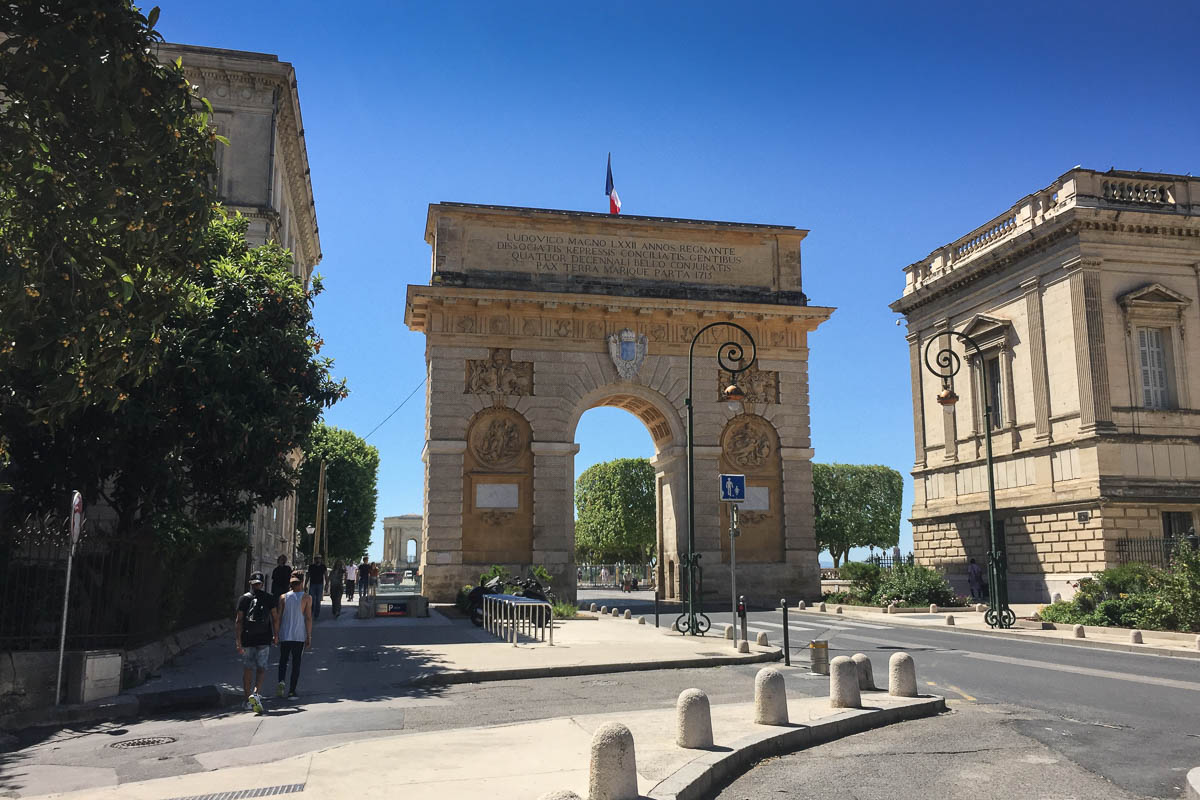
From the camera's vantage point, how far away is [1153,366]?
2986cm

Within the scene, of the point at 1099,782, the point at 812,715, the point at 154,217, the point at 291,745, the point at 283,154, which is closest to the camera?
the point at 1099,782

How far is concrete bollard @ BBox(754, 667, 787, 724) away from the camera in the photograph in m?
8.93

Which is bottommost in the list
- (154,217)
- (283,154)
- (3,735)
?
(3,735)

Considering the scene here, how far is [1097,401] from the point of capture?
28.5m

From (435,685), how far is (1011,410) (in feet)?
85.7

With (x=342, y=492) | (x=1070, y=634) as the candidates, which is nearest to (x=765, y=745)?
(x=1070, y=634)

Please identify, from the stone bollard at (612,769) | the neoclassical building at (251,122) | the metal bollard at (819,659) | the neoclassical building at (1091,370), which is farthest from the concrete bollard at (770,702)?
the neoclassical building at (251,122)

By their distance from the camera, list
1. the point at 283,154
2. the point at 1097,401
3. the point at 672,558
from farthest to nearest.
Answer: the point at 672,558
the point at 283,154
the point at 1097,401

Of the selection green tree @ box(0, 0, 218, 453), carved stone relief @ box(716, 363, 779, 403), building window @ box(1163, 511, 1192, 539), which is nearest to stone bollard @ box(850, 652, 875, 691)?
green tree @ box(0, 0, 218, 453)

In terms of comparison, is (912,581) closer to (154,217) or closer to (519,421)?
(519,421)

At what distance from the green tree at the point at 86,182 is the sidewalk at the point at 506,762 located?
11.6 feet

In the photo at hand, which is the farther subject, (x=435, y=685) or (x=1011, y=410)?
(x=1011, y=410)

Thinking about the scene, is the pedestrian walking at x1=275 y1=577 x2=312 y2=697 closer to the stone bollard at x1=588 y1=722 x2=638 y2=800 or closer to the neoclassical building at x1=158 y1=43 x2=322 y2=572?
the stone bollard at x1=588 y1=722 x2=638 y2=800

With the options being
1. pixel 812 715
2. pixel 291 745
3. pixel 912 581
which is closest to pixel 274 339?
pixel 291 745
